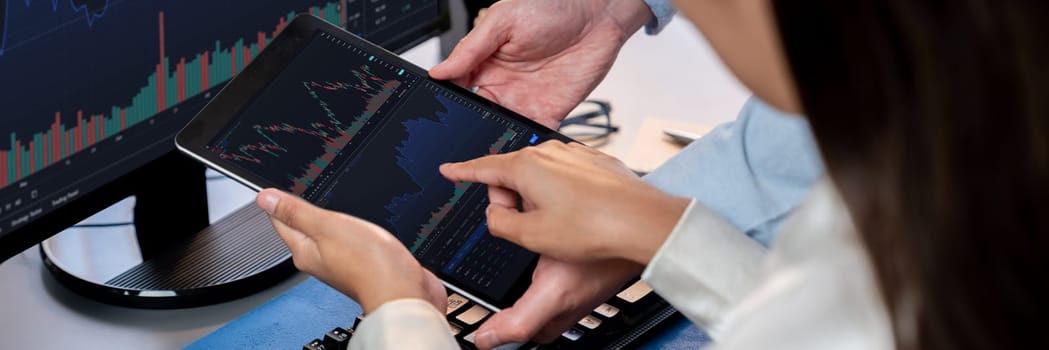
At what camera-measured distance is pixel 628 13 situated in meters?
0.98

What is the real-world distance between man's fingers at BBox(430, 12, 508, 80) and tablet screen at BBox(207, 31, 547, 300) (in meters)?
0.02

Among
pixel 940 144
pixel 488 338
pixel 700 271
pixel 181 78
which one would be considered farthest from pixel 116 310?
pixel 940 144

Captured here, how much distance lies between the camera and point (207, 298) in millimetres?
835

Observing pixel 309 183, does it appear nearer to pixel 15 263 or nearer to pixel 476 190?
pixel 476 190

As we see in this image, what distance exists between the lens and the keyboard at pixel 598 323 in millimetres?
713

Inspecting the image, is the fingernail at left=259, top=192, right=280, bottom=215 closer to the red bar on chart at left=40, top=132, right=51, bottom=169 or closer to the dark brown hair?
the red bar on chart at left=40, top=132, right=51, bottom=169

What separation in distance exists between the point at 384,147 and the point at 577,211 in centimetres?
14

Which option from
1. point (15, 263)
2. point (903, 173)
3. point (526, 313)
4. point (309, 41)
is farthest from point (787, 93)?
point (15, 263)

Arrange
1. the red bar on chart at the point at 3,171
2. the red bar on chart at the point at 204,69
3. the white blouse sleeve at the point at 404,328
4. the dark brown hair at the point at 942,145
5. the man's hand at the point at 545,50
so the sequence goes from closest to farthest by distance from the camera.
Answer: the dark brown hair at the point at 942,145 → the white blouse sleeve at the point at 404,328 → the red bar on chart at the point at 3,171 → the red bar on chart at the point at 204,69 → the man's hand at the point at 545,50

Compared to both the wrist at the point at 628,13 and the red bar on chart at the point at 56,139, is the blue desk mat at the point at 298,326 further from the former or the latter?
the wrist at the point at 628,13

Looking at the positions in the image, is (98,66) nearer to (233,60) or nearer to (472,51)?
(233,60)

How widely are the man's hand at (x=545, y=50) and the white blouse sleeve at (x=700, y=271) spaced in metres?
0.26

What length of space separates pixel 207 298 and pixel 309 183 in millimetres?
162

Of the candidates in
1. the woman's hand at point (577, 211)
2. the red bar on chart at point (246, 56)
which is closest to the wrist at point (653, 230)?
the woman's hand at point (577, 211)
